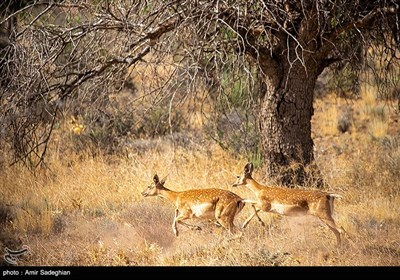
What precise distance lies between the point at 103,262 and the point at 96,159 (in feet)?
17.0

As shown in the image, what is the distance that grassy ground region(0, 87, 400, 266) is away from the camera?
22.4 feet

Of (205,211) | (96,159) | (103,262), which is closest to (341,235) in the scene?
(205,211)

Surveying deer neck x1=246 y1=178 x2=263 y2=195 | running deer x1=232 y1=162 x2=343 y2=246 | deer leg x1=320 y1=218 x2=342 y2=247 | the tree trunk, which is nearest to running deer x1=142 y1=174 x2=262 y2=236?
running deer x1=232 y1=162 x2=343 y2=246

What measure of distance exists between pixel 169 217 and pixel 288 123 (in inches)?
91.0

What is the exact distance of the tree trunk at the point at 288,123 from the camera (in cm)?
933

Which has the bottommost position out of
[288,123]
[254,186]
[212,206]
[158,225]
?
[158,225]

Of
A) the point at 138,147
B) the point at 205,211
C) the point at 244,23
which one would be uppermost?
the point at 244,23

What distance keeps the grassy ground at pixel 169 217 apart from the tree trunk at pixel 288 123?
1.97ft

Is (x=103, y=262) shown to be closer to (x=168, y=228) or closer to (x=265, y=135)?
(x=168, y=228)

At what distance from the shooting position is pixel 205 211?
6805 millimetres

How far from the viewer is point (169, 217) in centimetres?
818

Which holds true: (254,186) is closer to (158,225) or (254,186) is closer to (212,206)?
(212,206)

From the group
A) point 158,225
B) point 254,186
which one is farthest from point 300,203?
point 158,225

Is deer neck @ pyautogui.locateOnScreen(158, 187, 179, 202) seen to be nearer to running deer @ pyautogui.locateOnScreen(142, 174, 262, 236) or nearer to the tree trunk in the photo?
running deer @ pyautogui.locateOnScreen(142, 174, 262, 236)
